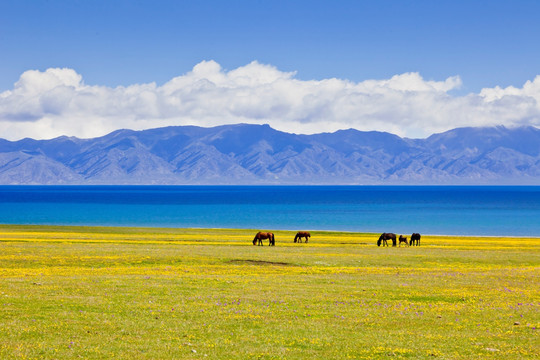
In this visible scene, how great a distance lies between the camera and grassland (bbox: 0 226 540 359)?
18031mm

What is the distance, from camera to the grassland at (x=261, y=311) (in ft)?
59.2

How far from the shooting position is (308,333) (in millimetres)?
20141

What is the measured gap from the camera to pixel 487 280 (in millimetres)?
34969

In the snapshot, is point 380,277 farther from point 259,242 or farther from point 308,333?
point 259,242

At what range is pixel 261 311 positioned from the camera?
78.1 ft

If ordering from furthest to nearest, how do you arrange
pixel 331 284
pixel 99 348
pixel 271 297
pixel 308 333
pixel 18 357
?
1. pixel 331 284
2. pixel 271 297
3. pixel 308 333
4. pixel 99 348
5. pixel 18 357

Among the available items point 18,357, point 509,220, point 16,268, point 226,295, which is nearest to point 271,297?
point 226,295

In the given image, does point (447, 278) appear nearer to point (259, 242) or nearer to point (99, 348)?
point (99, 348)

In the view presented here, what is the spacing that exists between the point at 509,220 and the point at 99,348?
154789 mm

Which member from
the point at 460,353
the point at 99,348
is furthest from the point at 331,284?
the point at 99,348

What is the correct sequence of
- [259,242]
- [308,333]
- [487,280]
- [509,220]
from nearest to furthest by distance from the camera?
[308,333]
[487,280]
[259,242]
[509,220]

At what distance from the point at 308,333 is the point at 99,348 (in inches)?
273

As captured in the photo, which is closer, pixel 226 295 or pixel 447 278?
pixel 226 295

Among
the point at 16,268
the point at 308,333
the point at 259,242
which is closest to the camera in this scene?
the point at 308,333
